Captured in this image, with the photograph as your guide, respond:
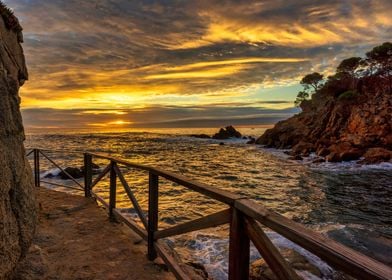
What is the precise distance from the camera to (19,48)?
509 cm

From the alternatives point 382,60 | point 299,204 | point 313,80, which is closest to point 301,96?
point 313,80

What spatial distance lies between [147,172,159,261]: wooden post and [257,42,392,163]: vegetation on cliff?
30.0m

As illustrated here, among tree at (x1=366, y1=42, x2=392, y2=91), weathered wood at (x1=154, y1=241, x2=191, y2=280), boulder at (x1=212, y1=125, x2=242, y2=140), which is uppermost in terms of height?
tree at (x1=366, y1=42, x2=392, y2=91)

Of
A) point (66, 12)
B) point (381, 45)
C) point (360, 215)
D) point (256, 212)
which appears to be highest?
point (381, 45)

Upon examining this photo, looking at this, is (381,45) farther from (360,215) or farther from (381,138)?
(360,215)

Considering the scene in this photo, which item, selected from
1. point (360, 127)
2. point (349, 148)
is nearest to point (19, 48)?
point (349, 148)

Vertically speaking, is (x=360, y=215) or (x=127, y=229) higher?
(x=127, y=229)

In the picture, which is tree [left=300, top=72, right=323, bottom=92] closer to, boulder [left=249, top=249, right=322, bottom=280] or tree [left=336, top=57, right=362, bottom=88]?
tree [left=336, top=57, right=362, bottom=88]

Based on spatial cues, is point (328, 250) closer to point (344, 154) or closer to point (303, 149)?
point (344, 154)

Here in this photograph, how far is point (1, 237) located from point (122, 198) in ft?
39.4

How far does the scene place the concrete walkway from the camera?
427cm

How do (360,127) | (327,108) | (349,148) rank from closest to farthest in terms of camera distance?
(349,148) → (360,127) → (327,108)

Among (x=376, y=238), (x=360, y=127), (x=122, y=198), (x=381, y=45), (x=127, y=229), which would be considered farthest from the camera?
(x=381, y=45)

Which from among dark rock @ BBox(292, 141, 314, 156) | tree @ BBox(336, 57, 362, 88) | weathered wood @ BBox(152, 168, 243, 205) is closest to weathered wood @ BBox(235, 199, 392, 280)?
weathered wood @ BBox(152, 168, 243, 205)
